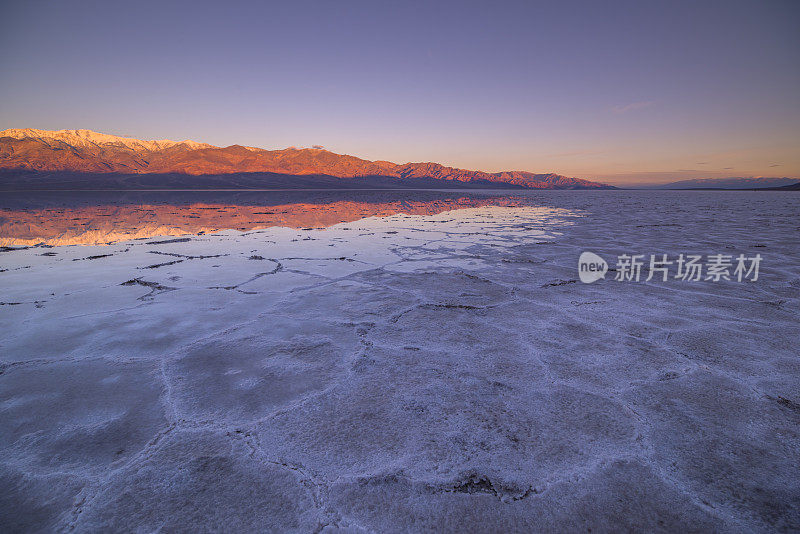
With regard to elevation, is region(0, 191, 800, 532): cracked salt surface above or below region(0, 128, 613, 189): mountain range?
below

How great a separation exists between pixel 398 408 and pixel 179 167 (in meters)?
117

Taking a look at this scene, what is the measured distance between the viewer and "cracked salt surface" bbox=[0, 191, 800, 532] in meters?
0.82

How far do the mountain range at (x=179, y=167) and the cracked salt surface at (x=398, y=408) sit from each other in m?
68.2

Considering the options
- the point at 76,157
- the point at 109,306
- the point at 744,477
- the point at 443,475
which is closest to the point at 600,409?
the point at 744,477

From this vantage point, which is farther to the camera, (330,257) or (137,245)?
(137,245)

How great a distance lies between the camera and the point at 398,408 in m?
1.18

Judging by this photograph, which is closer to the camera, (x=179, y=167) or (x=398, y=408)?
(x=398, y=408)

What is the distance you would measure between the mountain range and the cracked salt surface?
68.2 meters

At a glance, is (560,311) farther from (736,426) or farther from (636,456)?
(636,456)

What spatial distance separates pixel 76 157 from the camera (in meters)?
93.1

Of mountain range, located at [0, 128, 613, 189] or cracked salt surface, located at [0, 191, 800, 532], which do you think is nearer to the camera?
cracked salt surface, located at [0, 191, 800, 532]

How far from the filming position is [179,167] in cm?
9681

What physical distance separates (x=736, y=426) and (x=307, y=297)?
7.02 feet

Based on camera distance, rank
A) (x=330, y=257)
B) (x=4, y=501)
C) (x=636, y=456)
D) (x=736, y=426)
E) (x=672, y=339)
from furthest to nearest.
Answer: (x=330, y=257)
(x=672, y=339)
(x=736, y=426)
(x=636, y=456)
(x=4, y=501)
